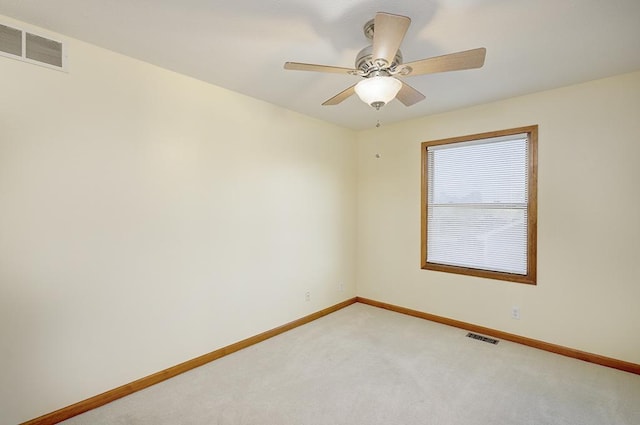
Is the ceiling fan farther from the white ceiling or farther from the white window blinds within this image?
the white window blinds

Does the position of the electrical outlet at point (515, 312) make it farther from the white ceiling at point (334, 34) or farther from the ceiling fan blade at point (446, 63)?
the ceiling fan blade at point (446, 63)

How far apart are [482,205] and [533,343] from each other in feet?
4.88

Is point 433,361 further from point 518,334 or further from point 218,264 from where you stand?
point 218,264

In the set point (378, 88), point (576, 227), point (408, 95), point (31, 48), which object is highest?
point (31, 48)

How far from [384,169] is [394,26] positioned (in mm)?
2941

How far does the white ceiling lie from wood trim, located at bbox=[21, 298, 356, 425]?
2504 mm

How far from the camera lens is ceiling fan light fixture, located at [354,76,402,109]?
174 centimetres

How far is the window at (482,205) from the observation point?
3.21m

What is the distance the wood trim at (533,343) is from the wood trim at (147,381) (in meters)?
1.50

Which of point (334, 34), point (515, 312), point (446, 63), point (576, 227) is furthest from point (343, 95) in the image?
point (515, 312)

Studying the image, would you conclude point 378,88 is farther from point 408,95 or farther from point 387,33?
point 408,95

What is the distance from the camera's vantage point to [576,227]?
2.90m

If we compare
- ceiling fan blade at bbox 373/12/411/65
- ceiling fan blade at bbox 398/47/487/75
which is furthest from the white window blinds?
ceiling fan blade at bbox 373/12/411/65

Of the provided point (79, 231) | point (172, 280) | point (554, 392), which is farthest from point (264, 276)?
point (554, 392)
